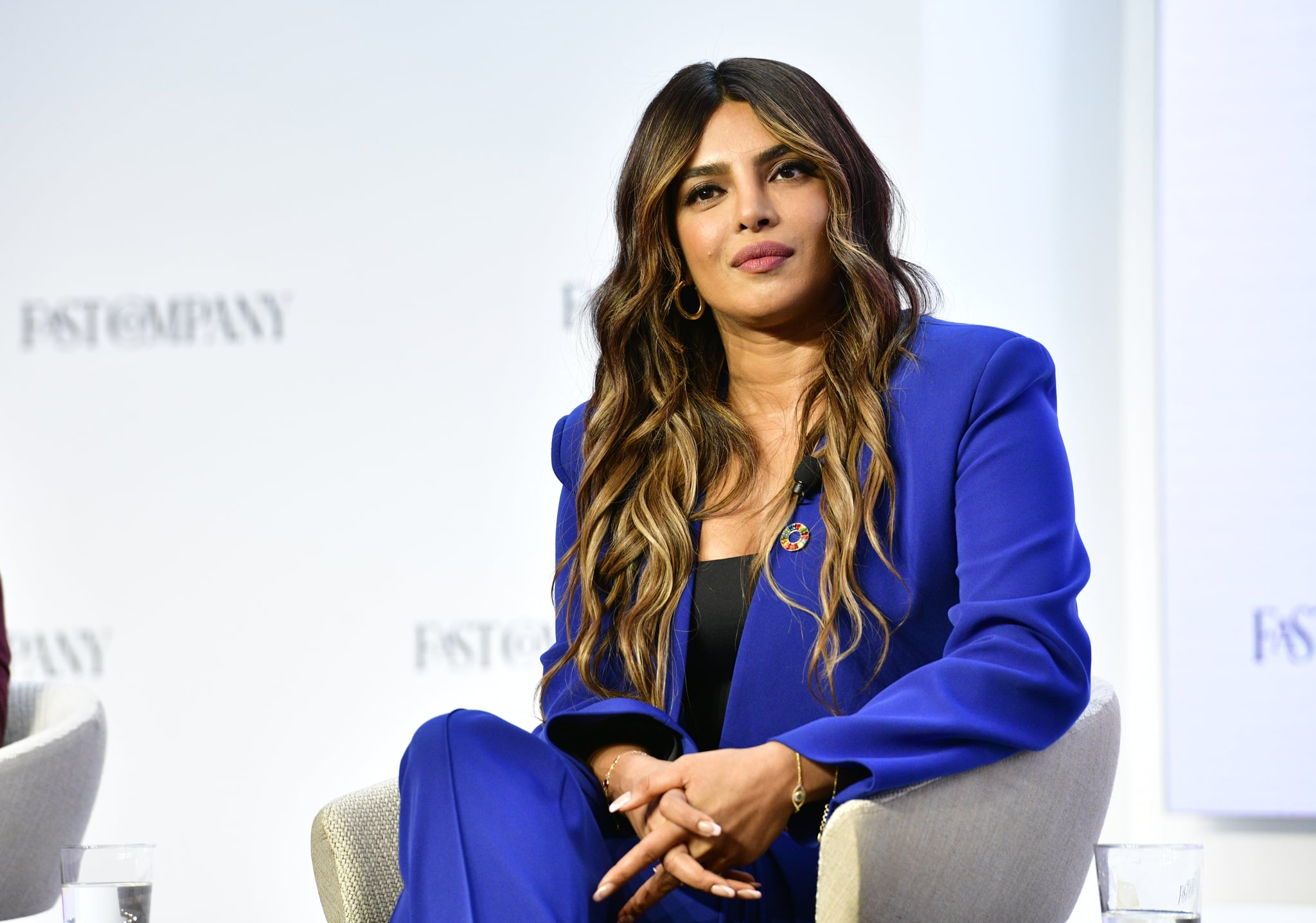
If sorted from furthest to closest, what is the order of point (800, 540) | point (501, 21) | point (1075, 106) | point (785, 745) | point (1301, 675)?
point (501, 21) < point (1075, 106) < point (1301, 675) < point (800, 540) < point (785, 745)

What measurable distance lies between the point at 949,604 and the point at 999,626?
8.7 inches

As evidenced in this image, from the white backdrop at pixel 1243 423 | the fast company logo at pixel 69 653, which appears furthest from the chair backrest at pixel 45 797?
the white backdrop at pixel 1243 423

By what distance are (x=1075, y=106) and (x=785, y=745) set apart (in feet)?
7.37

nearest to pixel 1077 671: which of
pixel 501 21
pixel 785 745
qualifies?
pixel 785 745

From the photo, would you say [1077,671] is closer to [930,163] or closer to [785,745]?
[785,745]

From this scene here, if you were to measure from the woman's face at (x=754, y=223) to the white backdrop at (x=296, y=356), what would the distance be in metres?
1.46

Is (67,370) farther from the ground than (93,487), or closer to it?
farther from the ground

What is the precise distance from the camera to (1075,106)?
3.25 meters

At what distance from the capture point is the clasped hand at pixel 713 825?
4.71ft

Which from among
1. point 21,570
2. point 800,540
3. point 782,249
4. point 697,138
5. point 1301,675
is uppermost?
point 697,138

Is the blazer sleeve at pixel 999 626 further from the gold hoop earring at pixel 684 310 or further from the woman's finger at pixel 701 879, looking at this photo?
the gold hoop earring at pixel 684 310

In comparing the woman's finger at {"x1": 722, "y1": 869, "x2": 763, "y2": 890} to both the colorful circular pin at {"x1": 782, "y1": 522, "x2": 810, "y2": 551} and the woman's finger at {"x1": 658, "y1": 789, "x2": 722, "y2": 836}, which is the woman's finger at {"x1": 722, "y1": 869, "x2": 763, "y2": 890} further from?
the colorful circular pin at {"x1": 782, "y1": 522, "x2": 810, "y2": 551}

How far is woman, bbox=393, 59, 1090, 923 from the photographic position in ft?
4.75

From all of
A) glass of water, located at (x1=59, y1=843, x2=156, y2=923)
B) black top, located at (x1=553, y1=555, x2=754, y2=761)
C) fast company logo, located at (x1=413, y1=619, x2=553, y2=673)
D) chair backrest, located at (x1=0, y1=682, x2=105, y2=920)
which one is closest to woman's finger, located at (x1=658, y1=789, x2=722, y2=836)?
black top, located at (x1=553, y1=555, x2=754, y2=761)
